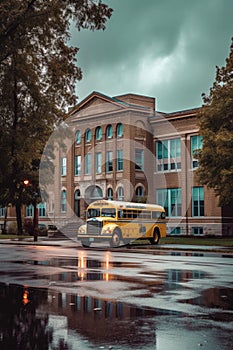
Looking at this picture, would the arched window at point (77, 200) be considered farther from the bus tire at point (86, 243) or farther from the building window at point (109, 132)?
the bus tire at point (86, 243)

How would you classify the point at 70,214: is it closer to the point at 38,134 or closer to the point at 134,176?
the point at 134,176

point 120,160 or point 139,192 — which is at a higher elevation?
point 120,160

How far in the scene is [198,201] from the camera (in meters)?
51.6

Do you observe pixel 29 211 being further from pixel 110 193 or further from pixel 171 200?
pixel 171 200

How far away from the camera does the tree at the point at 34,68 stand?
19.7m

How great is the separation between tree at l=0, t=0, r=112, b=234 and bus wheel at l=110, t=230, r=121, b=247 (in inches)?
345

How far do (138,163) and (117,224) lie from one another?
2380 centimetres

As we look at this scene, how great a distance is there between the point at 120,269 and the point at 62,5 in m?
9.60

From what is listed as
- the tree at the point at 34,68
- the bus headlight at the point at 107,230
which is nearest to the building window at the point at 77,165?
the bus headlight at the point at 107,230

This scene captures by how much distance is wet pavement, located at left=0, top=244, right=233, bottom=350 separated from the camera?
6.92m

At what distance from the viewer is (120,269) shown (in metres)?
17.0

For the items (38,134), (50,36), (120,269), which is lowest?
(120,269)

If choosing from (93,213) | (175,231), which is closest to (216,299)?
(93,213)

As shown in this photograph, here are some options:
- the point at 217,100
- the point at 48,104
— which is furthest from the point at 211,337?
the point at 217,100
